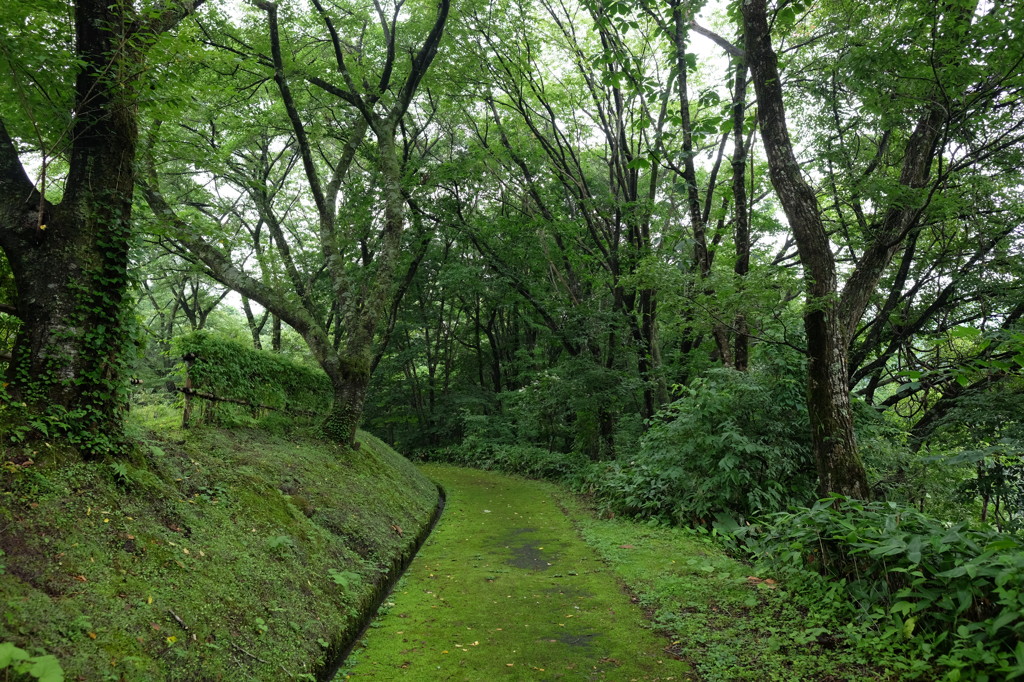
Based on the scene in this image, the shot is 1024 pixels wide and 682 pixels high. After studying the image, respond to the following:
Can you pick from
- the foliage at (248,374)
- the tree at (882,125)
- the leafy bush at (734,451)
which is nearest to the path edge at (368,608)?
the foliage at (248,374)

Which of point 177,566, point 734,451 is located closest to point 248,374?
point 177,566

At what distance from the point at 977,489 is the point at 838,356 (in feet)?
6.53

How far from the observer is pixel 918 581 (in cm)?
303

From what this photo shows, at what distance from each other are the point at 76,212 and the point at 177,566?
2.83 meters

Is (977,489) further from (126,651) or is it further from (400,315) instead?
(400,315)

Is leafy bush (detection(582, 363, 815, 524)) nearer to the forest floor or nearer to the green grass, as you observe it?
the forest floor

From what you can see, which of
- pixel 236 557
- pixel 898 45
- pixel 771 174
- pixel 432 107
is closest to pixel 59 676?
pixel 236 557

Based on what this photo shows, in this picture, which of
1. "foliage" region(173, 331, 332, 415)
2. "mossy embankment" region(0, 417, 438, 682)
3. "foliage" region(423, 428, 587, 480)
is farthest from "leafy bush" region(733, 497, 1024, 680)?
"foliage" region(423, 428, 587, 480)

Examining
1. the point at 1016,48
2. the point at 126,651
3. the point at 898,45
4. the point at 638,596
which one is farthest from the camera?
the point at 898,45

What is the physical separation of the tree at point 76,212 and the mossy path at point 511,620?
2.77 meters

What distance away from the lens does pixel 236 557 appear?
12.8 ft

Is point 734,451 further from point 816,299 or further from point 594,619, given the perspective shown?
point 594,619

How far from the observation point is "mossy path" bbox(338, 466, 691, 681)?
11.8ft

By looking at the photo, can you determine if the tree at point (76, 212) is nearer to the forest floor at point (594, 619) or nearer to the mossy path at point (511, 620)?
the mossy path at point (511, 620)
